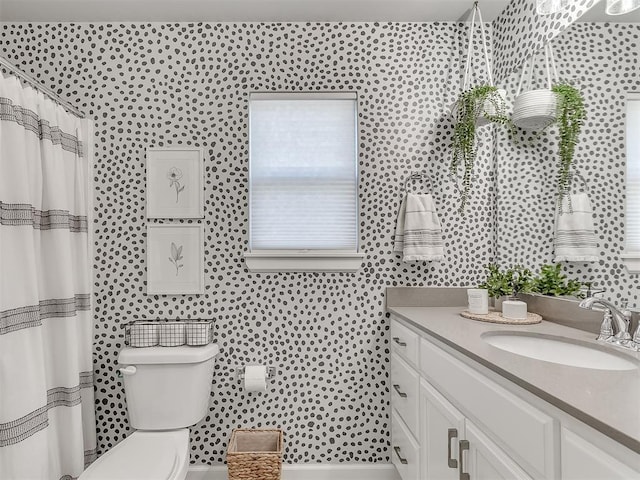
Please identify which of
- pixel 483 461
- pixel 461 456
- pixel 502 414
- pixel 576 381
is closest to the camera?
pixel 576 381

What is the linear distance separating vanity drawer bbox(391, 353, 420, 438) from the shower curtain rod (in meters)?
2.11

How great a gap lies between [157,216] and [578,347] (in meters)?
2.10

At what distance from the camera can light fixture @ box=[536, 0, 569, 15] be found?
1.72 m

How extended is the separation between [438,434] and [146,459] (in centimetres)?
123

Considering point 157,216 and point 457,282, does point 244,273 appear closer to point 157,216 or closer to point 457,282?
point 157,216

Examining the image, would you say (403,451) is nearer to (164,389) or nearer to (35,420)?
(164,389)

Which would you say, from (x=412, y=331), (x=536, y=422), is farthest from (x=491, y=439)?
(x=412, y=331)

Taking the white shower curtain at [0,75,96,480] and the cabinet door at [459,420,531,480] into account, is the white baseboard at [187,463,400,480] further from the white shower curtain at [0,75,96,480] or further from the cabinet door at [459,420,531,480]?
the cabinet door at [459,420,531,480]

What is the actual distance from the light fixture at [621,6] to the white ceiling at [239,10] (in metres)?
0.83

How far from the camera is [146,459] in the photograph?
173 cm

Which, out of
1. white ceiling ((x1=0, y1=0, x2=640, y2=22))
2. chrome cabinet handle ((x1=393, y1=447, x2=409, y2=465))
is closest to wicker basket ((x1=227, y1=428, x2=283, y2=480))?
chrome cabinet handle ((x1=393, y1=447, x2=409, y2=465))

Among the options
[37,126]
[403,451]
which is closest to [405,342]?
[403,451]

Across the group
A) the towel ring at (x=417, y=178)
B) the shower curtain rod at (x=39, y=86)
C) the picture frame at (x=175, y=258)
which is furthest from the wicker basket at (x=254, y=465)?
the shower curtain rod at (x=39, y=86)

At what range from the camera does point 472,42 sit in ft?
7.76
